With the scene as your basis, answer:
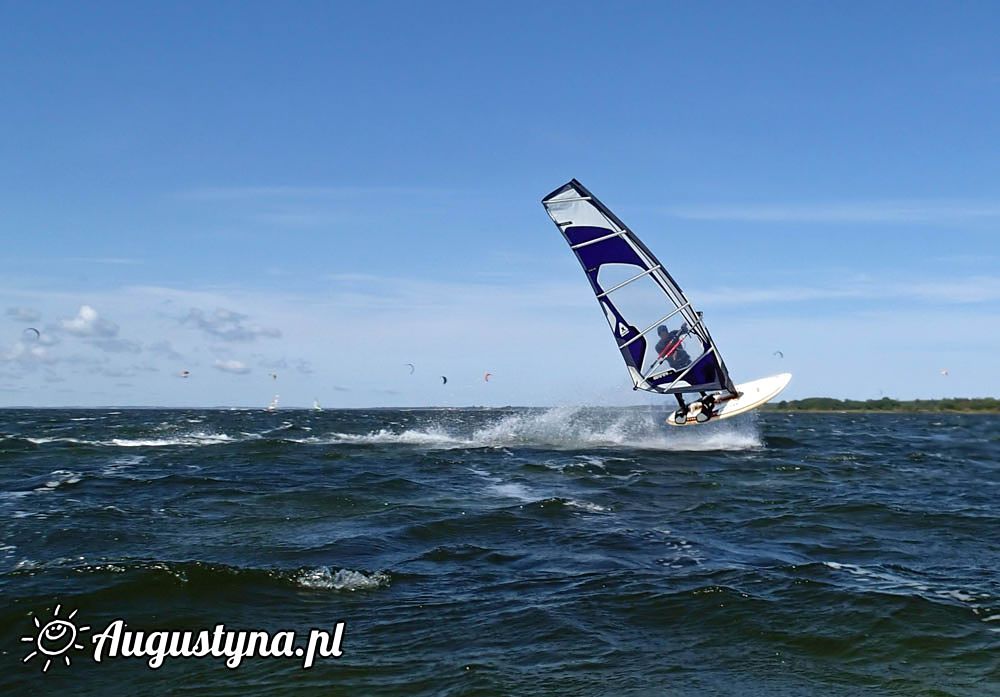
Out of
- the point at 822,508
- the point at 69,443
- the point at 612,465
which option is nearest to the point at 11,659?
the point at 822,508

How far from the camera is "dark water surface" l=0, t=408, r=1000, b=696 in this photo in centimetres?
599

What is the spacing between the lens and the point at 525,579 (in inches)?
336

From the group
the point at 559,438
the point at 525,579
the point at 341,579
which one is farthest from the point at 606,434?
the point at 341,579

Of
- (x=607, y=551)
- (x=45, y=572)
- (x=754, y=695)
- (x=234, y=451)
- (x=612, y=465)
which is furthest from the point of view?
(x=234, y=451)

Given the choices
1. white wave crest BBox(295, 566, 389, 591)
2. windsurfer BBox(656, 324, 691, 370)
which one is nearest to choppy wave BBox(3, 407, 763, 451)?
windsurfer BBox(656, 324, 691, 370)

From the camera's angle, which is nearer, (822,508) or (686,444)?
(822,508)

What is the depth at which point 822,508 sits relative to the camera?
13219mm

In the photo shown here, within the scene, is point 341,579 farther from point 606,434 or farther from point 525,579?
point 606,434

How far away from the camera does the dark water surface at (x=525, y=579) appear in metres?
5.99

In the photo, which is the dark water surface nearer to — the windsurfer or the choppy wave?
the windsurfer

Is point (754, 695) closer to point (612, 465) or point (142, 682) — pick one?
point (142, 682)

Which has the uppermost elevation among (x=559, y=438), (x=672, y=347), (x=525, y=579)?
(x=672, y=347)

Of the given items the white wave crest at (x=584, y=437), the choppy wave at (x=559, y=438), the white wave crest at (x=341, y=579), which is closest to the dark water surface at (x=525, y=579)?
the white wave crest at (x=341, y=579)

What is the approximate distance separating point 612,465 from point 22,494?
12.3 m
